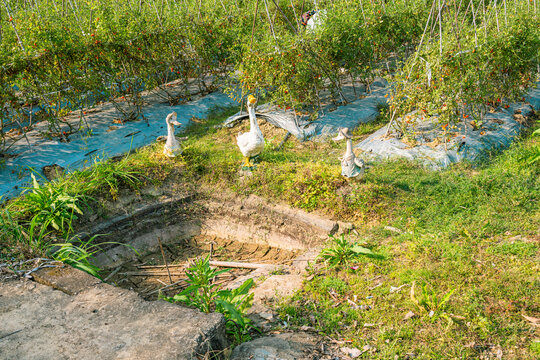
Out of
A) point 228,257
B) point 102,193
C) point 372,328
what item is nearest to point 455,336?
point 372,328

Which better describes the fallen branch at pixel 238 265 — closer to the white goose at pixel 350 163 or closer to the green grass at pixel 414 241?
the green grass at pixel 414 241

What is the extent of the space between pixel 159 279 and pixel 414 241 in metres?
2.63

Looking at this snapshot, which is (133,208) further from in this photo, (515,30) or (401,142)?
(515,30)

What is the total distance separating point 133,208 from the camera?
5.50m

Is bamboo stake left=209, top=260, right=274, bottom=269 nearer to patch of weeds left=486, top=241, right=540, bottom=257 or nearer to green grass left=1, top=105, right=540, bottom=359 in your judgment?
green grass left=1, top=105, right=540, bottom=359

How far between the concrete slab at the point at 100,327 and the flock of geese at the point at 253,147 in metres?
2.60

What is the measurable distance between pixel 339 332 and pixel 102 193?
3.46 meters

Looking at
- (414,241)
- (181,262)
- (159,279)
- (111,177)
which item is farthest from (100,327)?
(414,241)

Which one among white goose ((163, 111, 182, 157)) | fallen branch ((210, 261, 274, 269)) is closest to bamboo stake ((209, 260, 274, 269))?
fallen branch ((210, 261, 274, 269))

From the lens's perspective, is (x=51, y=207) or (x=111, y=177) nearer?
(x=51, y=207)

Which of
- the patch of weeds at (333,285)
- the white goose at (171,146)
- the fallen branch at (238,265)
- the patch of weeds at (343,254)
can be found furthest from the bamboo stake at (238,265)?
the white goose at (171,146)

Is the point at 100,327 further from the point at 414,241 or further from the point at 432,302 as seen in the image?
the point at 414,241

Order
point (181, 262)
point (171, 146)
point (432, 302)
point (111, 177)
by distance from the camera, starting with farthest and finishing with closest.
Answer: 1. point (171, 146)
2. point (111, 177)
3. point (181, 262)
4. point (432, 302)

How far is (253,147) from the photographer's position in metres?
5.63
